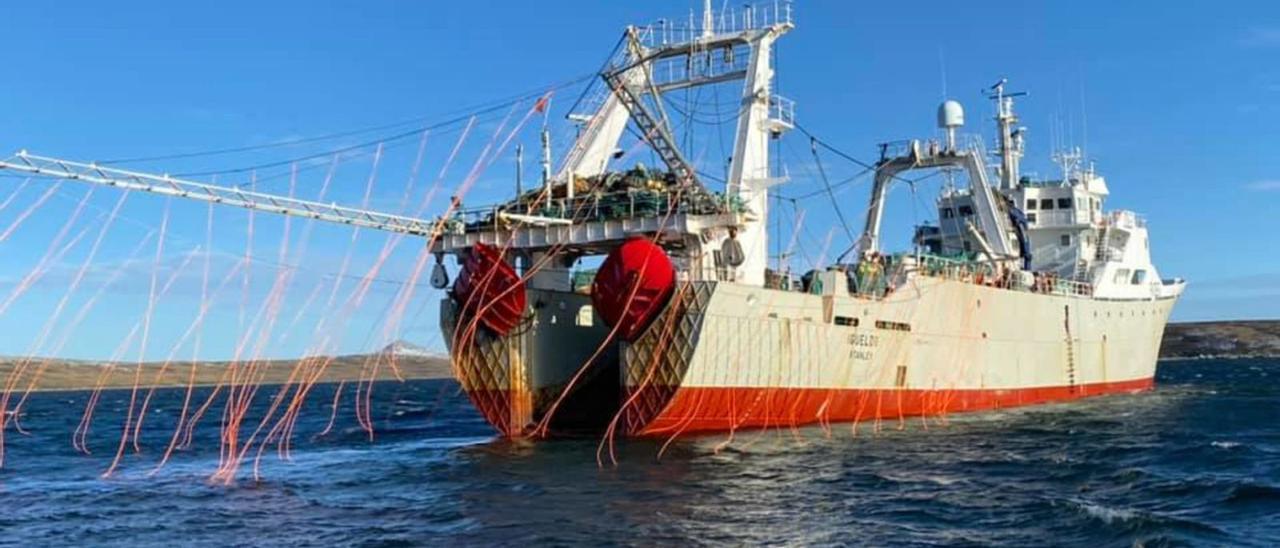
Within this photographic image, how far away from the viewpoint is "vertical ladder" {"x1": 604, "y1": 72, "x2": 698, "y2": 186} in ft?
99.7

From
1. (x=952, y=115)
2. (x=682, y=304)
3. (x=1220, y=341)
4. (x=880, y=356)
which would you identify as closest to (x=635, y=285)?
(x=682, y=304)

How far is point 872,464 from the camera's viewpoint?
79.8 feet

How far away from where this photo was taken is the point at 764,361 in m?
29.4

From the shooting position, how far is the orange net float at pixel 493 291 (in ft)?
95.6

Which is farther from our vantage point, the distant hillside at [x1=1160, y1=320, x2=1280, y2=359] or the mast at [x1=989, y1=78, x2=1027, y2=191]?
the distant hillside at [x1=1160, y1=320, x2=1280, y2=359]

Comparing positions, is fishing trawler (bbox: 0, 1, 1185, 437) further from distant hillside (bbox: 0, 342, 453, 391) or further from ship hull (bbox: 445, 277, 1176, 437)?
distant hillside (bbox: 0, 342, 453, 391)

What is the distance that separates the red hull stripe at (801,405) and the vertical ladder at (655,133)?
19.8 ft

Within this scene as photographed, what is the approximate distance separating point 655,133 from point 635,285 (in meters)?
5.78

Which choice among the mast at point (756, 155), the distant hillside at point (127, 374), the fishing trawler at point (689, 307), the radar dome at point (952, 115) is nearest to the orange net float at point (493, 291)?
the fishing trawler at point (689, 307)

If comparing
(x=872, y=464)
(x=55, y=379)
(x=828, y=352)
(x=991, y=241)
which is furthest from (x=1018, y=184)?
(x=55, y=379)

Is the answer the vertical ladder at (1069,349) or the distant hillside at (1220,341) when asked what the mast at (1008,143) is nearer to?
the vertical ladder at (1069,349)

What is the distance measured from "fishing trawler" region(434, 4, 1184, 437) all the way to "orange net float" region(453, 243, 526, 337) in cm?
5

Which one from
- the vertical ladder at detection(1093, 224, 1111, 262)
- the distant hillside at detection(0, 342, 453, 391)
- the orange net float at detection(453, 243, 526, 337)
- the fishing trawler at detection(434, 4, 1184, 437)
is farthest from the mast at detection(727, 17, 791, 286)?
the distant hillside at detection(0, 342, 453, 391)

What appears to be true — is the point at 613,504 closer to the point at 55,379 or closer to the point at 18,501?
the point at 18,501
